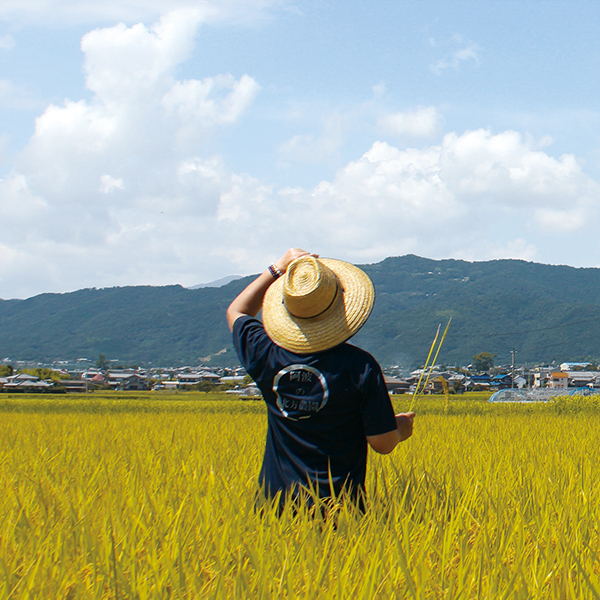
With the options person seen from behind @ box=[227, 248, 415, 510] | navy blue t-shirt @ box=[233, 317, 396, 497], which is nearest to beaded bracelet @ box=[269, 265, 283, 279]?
person seen from behind @ box=[227, 248, 415, 510]

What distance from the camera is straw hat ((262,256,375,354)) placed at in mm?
2072

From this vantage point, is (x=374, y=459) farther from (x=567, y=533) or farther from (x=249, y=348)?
(x=249, y=348)

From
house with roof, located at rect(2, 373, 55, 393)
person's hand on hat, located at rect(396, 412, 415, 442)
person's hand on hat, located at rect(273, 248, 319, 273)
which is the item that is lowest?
house with roof, located at rect(2, 373, 55, 393)

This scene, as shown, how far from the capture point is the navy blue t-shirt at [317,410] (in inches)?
81.1

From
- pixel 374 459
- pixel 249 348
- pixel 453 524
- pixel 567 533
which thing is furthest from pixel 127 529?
pixel 374 459

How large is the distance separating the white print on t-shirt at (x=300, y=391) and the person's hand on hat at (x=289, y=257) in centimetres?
47

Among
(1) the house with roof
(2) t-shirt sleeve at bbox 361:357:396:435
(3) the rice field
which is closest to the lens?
(3) the rice field

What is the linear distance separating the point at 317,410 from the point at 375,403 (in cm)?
22

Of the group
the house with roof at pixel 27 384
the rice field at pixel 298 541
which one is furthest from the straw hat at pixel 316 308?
the house with roof at pixel 27 384

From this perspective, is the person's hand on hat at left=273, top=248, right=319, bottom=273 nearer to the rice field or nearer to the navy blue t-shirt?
the navy blue t-shirt

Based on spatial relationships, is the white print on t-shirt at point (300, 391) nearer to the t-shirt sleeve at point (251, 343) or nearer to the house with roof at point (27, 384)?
the t-shirt sleeve at point (251, 343)

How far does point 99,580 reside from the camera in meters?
1.52

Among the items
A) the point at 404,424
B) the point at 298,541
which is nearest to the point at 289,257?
the point at 404,424

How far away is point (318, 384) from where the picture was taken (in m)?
2.08
